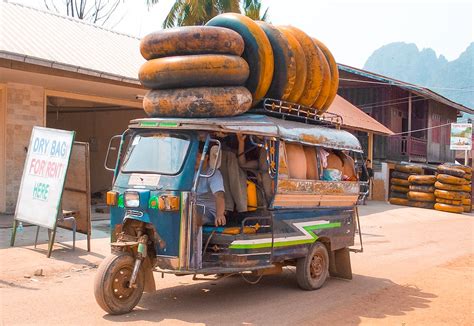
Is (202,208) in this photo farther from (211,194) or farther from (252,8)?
(252,8)

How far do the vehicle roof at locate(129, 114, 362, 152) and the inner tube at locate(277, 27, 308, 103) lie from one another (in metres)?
0.50

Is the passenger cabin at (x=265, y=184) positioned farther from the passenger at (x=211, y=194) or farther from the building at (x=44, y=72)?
the building at (x=44, y=72)

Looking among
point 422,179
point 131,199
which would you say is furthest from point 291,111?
point 422,179

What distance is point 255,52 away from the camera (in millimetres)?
8125

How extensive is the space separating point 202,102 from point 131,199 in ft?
5.21

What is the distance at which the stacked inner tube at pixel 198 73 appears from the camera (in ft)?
24.3

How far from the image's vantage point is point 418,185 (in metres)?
26.3

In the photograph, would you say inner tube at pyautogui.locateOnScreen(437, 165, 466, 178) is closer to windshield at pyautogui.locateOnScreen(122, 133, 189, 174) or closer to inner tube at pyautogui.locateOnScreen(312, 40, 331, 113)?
inner tube at pyautogui.locateOnScreen(312, 40, 331, 113)

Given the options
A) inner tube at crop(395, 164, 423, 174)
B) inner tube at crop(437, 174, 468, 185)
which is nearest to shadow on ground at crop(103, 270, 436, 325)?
inner tube at crop(437, 174, 468, 185)

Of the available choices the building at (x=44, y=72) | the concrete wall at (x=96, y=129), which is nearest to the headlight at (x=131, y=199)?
the building at (x=44, y=72)

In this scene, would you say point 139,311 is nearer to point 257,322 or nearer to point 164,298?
point 164,298

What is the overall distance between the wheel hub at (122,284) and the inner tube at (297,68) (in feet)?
12.4

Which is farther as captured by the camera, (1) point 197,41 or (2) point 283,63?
(2) point 283,63

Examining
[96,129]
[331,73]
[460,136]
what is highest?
[460,136]
